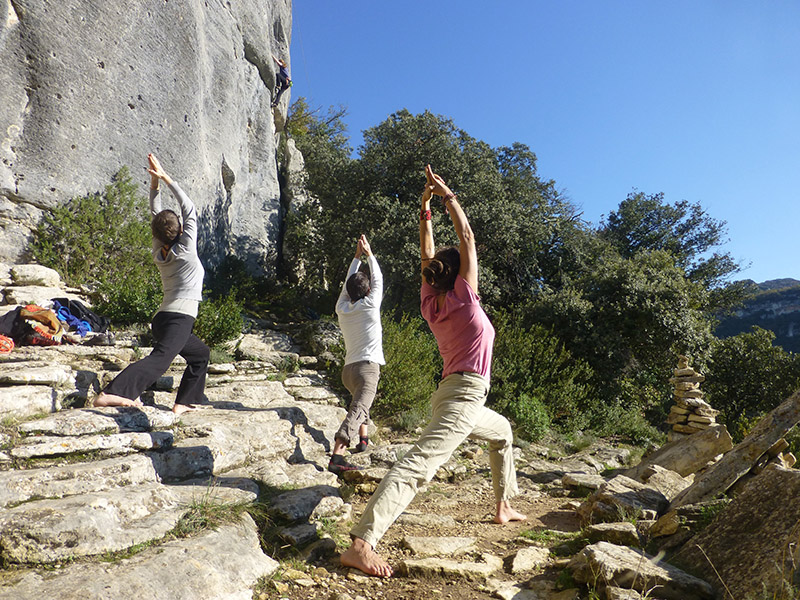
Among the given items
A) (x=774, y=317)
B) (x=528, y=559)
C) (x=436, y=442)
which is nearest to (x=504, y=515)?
(x=528, y=559)

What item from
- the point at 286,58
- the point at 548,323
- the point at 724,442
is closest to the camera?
the point at 724,442

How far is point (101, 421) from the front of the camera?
3945 mm

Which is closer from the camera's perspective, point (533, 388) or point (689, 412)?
point (689, 412)

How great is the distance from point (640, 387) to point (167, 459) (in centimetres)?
1219

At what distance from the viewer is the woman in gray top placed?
4426mm

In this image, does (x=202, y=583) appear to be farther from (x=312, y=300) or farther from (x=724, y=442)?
(x=312, y=300)

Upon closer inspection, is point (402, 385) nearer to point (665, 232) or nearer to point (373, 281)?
point (373, 281)

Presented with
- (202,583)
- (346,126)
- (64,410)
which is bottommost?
(202,583)

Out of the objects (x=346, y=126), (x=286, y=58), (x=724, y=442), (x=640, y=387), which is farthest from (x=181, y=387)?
(x=346, y=126)

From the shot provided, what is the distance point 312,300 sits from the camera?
1460cm

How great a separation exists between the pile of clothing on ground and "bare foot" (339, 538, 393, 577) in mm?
4825

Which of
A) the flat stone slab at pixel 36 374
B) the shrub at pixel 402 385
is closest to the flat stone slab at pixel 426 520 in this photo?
the shrub at pixel 402 385

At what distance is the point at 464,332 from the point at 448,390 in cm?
39

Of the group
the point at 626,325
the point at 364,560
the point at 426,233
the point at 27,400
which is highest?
the point at 426,233
